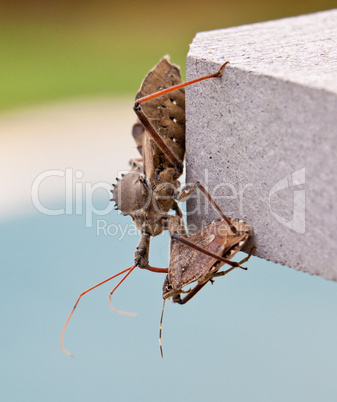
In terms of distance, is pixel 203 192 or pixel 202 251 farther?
pixel 203 192

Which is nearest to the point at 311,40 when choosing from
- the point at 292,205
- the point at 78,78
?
the point at 292,205

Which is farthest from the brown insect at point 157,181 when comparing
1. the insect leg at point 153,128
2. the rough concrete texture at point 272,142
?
the rough concrete texture at point 272,142

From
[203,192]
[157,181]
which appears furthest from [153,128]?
[203,192]

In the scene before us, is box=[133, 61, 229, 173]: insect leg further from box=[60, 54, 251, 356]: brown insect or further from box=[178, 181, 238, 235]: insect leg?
box=[178, 181, 238, 235]: insect leg

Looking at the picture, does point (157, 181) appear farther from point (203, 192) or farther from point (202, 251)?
point (202, 251)

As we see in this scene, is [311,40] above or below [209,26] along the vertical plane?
above

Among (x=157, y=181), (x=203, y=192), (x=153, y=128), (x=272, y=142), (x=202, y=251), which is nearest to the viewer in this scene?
(x=272, y=142)

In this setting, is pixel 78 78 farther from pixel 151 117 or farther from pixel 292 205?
pixel 292 205

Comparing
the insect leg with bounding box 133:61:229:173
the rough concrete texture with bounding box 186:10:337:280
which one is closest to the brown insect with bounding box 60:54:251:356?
the insect leg with bounding box 133:61:229:173
